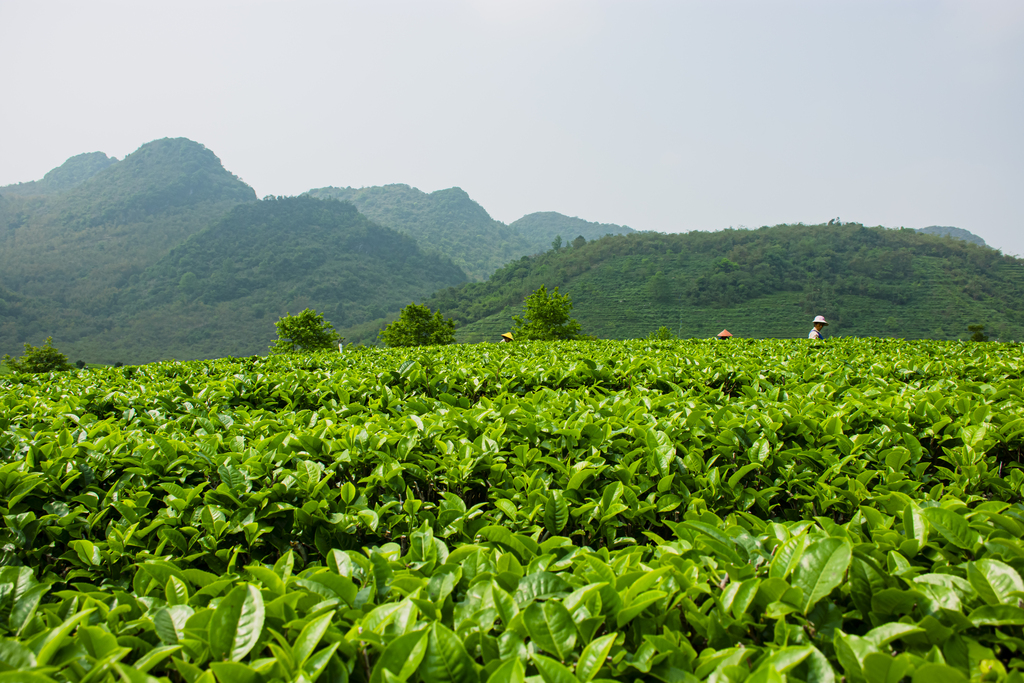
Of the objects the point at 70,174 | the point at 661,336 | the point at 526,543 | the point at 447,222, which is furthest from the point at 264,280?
the point at 526,543

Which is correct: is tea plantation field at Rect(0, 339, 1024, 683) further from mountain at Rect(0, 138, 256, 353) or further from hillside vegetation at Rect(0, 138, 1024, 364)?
mountain at Rect(0, 138, 256, 353)

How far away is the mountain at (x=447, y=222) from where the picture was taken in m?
145

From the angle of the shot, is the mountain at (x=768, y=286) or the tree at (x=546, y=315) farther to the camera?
the mountain at (x=768, y=286)

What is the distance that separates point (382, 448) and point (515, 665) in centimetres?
137

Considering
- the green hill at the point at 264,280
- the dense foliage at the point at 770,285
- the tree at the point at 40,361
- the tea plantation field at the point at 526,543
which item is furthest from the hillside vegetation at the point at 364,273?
the tea plantation field at the point at 526,543

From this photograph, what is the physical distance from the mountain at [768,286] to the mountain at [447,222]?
56506mm

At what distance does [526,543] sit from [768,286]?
77.5 meters

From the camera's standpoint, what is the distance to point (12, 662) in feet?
2.83

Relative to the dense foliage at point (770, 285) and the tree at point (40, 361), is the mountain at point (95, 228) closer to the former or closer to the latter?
the tree at point (40, 361)

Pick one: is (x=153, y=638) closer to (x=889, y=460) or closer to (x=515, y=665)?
(x=515, y=665)

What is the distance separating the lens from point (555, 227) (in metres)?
186

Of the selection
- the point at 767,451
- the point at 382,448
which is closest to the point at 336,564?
the point at 382,448

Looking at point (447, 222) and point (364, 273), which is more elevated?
point (447, 222)

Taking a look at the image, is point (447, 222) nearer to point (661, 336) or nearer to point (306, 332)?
point (306, 332)
